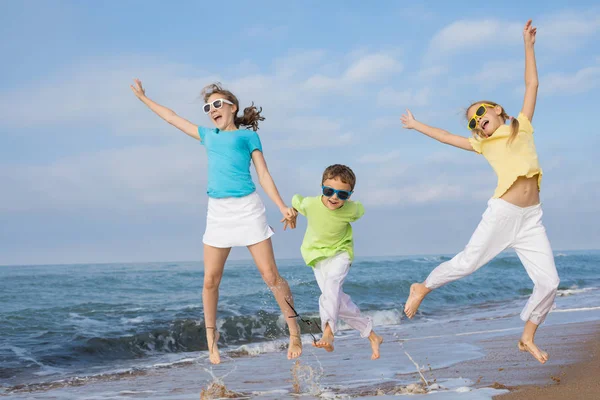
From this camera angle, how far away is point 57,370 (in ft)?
34.7

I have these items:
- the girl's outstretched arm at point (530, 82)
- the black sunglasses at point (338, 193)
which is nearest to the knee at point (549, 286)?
the girl's outstretched arm at point (530, 82)

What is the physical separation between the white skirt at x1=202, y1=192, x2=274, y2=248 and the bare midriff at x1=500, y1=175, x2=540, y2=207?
206 cm

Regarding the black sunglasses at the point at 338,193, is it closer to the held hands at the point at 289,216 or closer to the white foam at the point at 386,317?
the held hands at the point at 289,216

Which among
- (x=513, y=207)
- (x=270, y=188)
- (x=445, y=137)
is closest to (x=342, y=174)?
(x=270, y=188)

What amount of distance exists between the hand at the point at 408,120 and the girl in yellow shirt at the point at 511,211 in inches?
8.4

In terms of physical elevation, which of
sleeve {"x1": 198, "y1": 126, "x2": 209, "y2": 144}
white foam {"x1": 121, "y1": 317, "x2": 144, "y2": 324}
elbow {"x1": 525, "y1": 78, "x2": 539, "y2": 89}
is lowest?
white foam {"x1": 121, "y1": 317, "x2": 144, "y2": 324}

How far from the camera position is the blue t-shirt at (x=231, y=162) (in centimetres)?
605

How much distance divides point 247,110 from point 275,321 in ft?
28.2

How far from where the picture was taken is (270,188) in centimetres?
589

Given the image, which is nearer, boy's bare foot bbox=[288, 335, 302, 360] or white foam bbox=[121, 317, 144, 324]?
boy's bare foot bbox=[288, 335, 302, 360]

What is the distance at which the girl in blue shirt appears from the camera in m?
6.03

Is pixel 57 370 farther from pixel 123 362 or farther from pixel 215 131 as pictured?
pixel 215 131

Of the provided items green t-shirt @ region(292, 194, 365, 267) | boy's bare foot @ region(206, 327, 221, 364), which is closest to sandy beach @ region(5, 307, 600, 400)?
boy's bare foot @ region(206, 327, 221, 364)

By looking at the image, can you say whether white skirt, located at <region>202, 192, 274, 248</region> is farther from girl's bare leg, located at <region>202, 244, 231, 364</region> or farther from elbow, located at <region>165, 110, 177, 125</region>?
elbow, located at <region>165, 110, 177, 125</region>
